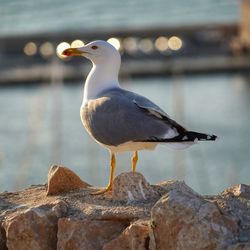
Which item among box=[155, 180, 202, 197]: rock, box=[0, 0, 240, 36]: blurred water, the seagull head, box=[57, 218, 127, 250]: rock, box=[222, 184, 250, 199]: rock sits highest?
the seagull head

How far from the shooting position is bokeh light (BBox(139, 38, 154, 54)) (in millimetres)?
37656

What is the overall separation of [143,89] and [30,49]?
707cm

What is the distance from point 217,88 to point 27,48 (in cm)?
791

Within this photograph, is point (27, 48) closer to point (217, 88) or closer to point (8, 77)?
point (8, 77)

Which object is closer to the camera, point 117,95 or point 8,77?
point 117,95

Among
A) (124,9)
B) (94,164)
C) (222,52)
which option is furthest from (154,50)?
(94,164)

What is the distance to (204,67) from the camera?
35.1 meters

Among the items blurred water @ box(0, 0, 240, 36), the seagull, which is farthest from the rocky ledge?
blurred water @ box(0, 0, 240, 36)

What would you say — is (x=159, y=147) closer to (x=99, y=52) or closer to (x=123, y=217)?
(x=99, y=52)

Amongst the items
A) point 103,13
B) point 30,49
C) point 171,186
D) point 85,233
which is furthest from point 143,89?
point 85,233

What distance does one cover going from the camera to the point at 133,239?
2.93 meters

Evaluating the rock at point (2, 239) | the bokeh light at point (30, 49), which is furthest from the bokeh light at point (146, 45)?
the rock at point (2, 239)

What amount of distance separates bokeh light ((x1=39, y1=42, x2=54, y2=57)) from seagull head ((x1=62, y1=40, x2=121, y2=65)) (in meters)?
33.6

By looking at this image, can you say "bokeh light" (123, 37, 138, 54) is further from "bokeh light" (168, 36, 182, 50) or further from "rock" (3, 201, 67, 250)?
"rock" (3, 201, 67, 250)
